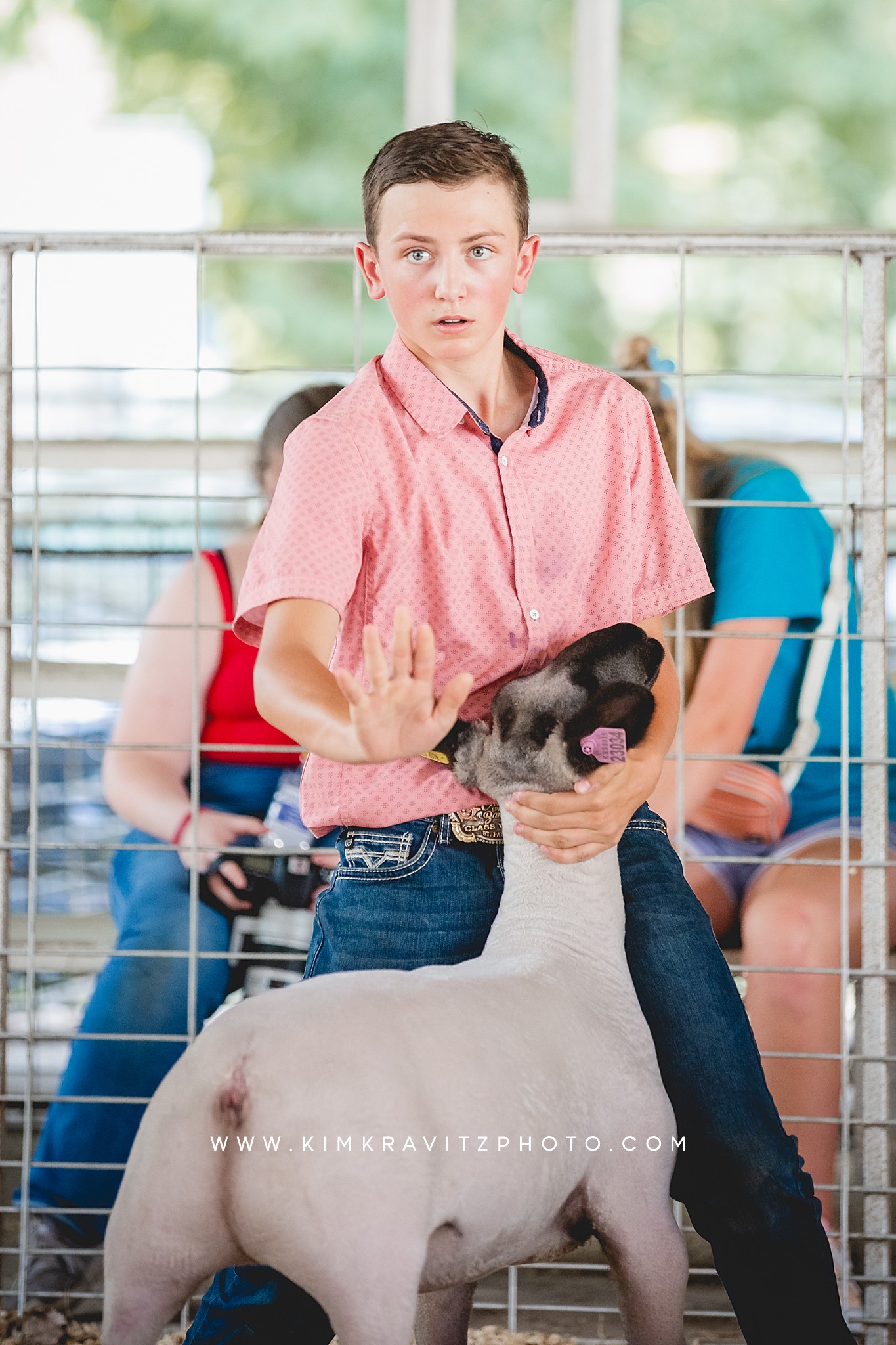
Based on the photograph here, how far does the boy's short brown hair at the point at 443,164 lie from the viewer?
1139mm

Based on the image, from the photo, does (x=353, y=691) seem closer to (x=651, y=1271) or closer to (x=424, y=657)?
(x=424, y=657)

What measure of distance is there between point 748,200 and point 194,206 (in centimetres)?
199

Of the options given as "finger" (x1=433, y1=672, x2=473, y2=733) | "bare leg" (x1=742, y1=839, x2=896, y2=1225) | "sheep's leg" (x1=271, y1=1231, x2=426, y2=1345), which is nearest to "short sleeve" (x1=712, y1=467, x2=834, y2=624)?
"bare leg" (x1=742, y1=839, x2=896, y2=1225)

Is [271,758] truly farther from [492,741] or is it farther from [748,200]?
[748,200]

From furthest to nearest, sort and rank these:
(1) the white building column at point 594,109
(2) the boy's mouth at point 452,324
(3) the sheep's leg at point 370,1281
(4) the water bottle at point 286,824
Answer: (1) the white building column at point 594,109 < (4) the water bottle at point 286,824 < (2) the boy's mouth at point 452,324 < (3) the sheep's leg at point 370,1281

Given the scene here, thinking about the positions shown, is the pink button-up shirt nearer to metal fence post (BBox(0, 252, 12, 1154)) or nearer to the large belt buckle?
the large belt buckle

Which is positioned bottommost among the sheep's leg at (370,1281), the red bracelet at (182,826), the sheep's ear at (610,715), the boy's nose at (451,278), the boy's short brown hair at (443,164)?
the sheep's leg at (370,1281)

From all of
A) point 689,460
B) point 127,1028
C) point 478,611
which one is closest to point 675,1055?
point 478,611

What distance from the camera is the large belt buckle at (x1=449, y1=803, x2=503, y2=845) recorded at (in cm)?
121

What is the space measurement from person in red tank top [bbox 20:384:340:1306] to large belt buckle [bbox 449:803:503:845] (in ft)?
2.25

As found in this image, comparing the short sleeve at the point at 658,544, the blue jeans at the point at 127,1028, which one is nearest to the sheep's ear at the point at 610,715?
the short sleeve at the point at 658,544

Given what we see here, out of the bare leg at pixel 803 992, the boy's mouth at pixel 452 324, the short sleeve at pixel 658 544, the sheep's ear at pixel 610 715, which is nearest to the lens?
the sheep's ear at pixel 610 715

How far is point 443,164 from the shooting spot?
1139 millimetres

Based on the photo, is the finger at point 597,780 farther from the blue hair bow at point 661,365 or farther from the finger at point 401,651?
the blue hair bow at point 661,365
